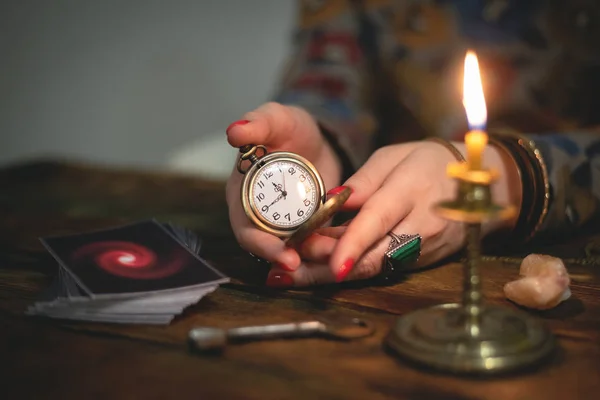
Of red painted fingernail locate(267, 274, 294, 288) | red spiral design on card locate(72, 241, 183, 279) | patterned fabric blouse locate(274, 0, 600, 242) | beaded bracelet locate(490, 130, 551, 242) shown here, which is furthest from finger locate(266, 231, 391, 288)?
patterned fabric blouse locate(274, 0, 600, 242)

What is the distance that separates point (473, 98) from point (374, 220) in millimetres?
295

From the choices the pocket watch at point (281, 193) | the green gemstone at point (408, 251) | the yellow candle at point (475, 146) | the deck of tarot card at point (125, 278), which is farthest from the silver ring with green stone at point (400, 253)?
the yellow candle at point (475, 146)

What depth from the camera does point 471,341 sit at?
785 mm

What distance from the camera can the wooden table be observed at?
2.46ft

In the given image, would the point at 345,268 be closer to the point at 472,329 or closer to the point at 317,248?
the point at 317,248

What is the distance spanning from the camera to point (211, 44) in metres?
3.24

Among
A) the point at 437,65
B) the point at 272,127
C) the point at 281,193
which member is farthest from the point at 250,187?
the point at 437,65

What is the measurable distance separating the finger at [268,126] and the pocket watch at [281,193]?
4 cm

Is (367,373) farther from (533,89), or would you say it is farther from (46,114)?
(46,114)

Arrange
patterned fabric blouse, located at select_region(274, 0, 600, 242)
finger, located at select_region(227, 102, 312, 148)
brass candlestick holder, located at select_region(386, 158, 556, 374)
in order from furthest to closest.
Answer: patterned fabric blouse, located at select_region(274, 0, 600, 242) → finger, located at select_region(227, 102, 312, 148) → brass candlestick holder, located at select_region(386, 158, 556, 374)

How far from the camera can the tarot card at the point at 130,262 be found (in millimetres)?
987

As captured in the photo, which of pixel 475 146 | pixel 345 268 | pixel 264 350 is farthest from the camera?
pixel 345 268

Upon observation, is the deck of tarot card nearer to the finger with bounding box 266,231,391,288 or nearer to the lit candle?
the finger with bounding box 266,231,391,288

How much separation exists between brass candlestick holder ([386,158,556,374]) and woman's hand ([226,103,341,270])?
0.82ft
